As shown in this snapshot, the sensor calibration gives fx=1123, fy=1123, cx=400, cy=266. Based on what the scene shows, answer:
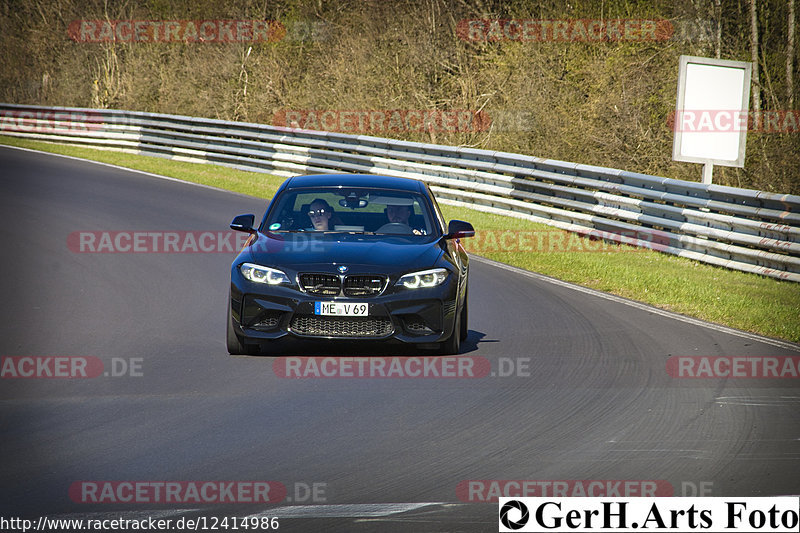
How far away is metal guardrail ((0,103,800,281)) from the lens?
1605 centimetres

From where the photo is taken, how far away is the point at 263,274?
30.7 feet

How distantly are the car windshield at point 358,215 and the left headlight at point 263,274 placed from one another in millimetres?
1062

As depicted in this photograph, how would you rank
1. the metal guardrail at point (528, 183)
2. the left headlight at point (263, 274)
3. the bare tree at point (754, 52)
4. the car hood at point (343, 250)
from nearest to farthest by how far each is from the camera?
1. the left headlight at point (263, 274)
2. the car hood at point (343, 250)
3. the metal guardrail at point (528, 183)
4. the bare tree at point (754, 52)

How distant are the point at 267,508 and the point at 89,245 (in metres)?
11.7

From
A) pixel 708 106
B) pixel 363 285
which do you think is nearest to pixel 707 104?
pixel 708 106

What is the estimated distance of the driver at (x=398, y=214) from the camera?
10625 millimetres

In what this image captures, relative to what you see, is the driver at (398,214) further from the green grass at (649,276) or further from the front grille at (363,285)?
the green grass at (649,276)
